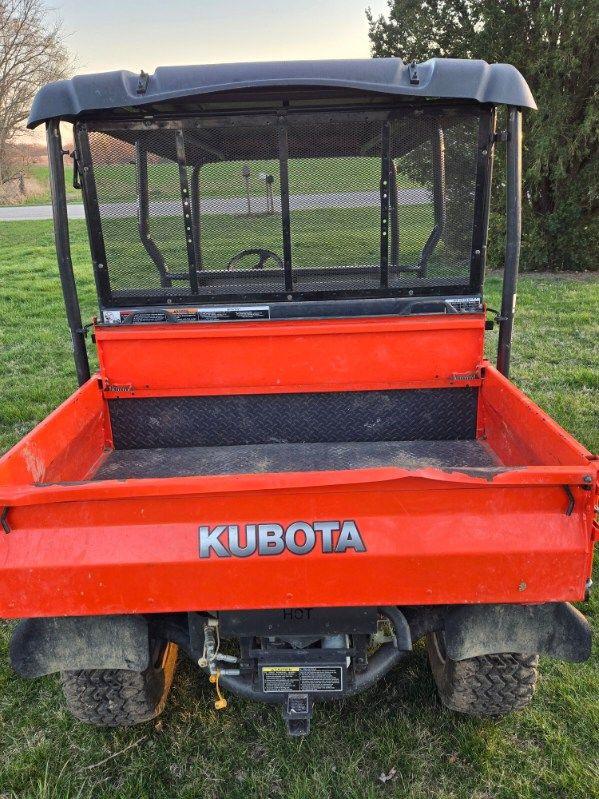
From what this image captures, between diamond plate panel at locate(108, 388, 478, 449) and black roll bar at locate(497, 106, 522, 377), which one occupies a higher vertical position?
black roll bar at locate(497, 106, 522, 377)

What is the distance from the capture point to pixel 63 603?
6.64 feet

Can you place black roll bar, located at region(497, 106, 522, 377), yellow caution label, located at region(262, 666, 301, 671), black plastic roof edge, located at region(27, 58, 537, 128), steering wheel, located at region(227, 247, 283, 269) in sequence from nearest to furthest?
yellow caution label, located at region(262, 666, 301, 671), black plastic roof edge, located at region(27, 58, 537, 128), black roll bar, located at region(497, 106, 522, 377), steering wheel, located at region(227, 247, 283, 269)

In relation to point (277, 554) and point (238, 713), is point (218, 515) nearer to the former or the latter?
point (277, 554)

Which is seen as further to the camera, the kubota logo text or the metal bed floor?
the metal bed floor

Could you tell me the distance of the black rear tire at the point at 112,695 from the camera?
2.45 m

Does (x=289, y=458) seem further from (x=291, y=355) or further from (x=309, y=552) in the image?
(x=309, y=552)

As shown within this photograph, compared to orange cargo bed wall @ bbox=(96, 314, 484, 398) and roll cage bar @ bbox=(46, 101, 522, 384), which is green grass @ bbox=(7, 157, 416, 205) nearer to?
roll cage bar @ bbox=(46, 101, 522, 384)

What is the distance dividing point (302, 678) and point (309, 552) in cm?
56

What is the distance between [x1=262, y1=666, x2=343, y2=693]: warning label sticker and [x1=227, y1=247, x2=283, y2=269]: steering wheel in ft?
6.33

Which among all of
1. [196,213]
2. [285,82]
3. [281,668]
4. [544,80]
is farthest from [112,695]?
[544,80]

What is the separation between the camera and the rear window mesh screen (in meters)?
3.09

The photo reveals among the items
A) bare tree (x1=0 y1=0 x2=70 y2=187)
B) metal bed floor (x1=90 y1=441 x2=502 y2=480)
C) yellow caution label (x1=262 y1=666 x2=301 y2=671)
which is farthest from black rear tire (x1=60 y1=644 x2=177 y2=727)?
bare tree (x1=0 y1=0 x2=70 y2=187)

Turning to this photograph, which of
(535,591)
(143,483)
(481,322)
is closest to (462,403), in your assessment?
(481,322)

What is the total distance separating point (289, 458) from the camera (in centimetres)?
345
